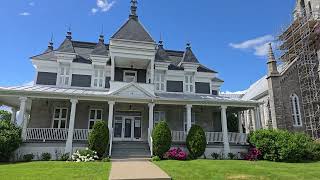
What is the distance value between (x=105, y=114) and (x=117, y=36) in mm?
6445

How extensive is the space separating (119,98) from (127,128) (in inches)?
131

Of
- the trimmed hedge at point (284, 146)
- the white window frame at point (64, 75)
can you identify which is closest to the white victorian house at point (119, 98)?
the white window frame at point (64, 75)

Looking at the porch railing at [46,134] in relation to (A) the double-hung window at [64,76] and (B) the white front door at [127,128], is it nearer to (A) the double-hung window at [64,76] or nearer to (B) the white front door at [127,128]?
(B) the white front door at [127,128]

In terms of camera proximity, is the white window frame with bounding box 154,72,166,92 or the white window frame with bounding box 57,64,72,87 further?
the white window frame with bounding box 154,72,166,92

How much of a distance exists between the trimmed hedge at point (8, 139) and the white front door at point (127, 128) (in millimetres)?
6888

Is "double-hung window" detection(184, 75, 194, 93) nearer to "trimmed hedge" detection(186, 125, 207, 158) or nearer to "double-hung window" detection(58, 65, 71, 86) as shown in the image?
"trimmed hedge" detection(186, 125, 207, 158)

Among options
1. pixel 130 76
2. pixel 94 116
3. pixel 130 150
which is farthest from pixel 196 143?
pixel 130 76

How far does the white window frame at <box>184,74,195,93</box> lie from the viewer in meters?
22.4

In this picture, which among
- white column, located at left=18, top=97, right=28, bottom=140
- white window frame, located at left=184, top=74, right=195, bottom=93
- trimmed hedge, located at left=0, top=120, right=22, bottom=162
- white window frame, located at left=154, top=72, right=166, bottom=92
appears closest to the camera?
trimmed hedge, located at left=0, top=120, right=22, bottom=162

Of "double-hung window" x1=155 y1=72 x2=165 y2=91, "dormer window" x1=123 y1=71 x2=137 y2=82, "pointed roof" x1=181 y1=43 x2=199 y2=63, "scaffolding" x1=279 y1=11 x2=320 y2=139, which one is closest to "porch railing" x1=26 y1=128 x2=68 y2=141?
"dormer window" x1=123 y1=71 x2=137 y2=82

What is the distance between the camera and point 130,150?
683 inches

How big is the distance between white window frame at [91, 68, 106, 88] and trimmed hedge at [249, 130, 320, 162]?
12815 mm

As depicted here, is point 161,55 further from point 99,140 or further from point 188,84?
point 99,140

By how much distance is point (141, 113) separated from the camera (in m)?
20.5
